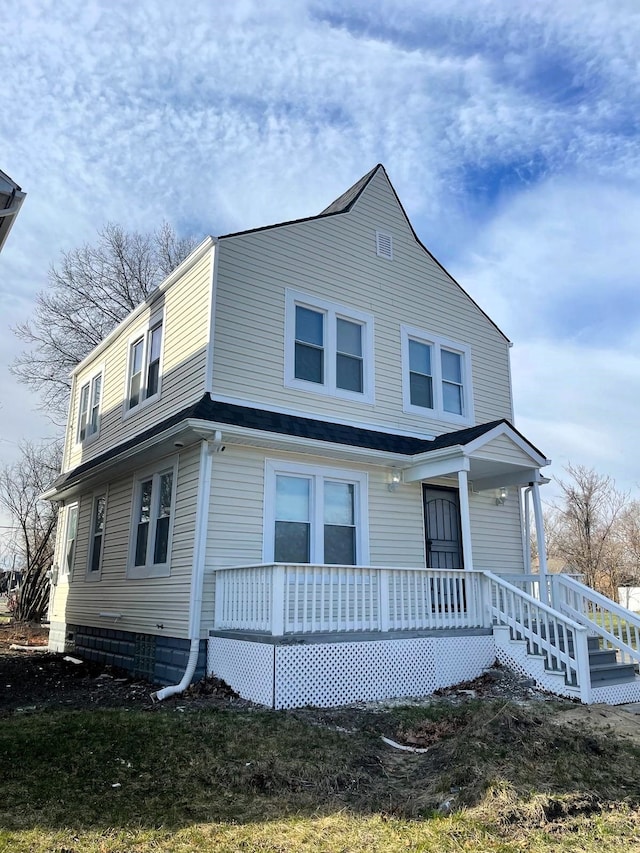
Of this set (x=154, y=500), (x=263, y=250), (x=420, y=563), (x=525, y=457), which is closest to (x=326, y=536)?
(x=420, y=563)

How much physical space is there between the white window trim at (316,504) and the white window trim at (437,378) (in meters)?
2.09

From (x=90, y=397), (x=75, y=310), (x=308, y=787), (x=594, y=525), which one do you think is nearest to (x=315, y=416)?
(x=308, y=787)

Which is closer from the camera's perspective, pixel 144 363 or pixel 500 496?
pixel 144 363

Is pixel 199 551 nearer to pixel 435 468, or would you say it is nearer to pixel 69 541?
pixel 435 468

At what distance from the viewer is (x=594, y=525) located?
27.4m

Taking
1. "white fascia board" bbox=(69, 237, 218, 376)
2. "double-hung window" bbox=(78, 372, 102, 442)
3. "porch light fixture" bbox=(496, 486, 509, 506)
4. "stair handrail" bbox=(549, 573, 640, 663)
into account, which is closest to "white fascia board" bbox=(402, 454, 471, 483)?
"porch light fixture" bbox=(496, 486, 509, 506)

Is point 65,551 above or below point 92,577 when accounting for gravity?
above

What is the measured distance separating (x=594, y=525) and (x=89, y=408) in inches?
850

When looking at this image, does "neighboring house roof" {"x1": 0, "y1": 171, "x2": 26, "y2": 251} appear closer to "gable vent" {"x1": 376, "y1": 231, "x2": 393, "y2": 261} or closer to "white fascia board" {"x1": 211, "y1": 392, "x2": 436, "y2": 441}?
"white fascia board" {"x1": 211, "y1": 392, "x2": 436, "y2": 441}

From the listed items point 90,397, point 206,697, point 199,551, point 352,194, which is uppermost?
point 352,194

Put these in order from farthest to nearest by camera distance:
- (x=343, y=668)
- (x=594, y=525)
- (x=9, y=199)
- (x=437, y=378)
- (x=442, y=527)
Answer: (x=594, y=525)
(x=437, y=378)
(x=442, y=527)
(x=343, y=668)
(x=9, y=199)

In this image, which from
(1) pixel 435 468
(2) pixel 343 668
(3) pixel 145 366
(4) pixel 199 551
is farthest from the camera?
(3) pixel 145 366

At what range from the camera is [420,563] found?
36.9 feet

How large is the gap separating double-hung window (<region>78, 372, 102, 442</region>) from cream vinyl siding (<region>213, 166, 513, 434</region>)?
5.87 meters
